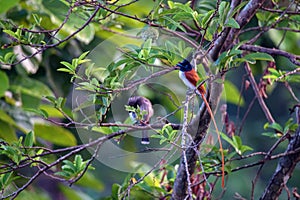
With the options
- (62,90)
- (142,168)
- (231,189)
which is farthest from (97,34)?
(231,189)

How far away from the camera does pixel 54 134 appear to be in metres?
2.24

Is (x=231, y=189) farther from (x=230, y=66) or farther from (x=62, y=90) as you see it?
(x=230, y=66)

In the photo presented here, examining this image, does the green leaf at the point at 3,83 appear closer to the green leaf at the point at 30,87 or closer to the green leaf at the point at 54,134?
the green leaf at the point at 30,87

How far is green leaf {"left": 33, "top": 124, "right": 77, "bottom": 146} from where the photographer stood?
2.22 meters

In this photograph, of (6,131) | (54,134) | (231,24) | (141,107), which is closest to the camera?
(231,24)

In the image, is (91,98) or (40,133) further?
(40,133)

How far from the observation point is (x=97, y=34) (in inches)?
93.4

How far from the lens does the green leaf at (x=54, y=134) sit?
2.22 m

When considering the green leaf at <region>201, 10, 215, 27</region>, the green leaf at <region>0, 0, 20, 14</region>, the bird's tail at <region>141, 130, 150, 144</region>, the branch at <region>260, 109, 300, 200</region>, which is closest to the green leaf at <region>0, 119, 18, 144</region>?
the green leaf at <region>0, 0, 20, 14</region>

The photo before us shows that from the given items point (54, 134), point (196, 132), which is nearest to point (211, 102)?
point (196, 132)

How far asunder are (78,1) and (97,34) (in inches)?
51.0

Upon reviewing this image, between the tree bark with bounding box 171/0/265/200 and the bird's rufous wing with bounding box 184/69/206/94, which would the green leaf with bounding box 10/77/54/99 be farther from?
the bird's rufous wing with bounding box 184/69/206/94

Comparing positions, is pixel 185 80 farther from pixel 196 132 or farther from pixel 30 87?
pixel 30 87

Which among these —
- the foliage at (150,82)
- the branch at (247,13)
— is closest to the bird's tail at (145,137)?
the foliage at (150,82)
